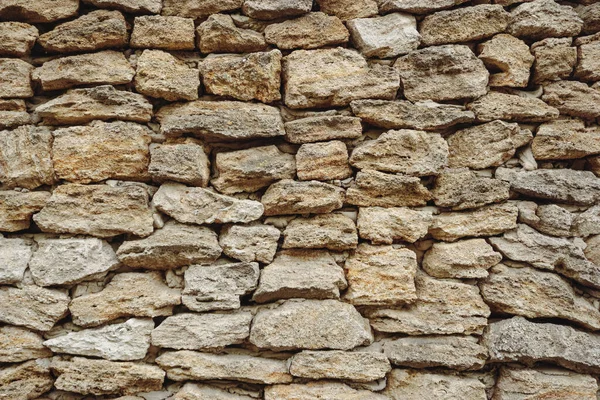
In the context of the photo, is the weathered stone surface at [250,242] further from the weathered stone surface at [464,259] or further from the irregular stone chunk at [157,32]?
the irregular stone chunk at [157,32]

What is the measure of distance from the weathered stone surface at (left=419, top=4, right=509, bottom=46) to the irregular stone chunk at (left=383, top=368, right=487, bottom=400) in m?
1.33

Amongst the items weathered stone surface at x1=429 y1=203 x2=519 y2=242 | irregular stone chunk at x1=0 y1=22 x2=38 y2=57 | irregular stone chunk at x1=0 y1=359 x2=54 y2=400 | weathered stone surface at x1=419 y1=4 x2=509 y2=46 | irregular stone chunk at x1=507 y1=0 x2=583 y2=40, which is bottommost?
irregular stone chunk at x1=0 y1=359 x2=54 y2=400

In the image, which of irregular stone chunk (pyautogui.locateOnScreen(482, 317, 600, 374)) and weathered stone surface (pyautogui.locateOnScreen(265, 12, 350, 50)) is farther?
weathered stone surface (pyautogui.locateOnScreen(265, 12, 350, 50))

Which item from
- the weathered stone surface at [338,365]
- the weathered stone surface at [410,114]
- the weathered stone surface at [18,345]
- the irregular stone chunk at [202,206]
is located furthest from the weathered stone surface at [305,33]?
the weathered stone surface at [18,345]

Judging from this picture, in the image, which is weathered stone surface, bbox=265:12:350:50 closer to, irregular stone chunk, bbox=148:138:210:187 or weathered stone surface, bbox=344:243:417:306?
irregular stone chunk, bbox=148:138:210:187

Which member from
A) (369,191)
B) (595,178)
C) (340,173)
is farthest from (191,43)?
(595,178)

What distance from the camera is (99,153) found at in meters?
1.45

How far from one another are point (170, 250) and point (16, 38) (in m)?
1.07

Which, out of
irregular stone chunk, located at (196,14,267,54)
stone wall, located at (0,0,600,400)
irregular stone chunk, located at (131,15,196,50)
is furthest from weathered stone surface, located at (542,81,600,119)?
irregular stone chunk, located at (131,15,196,50)

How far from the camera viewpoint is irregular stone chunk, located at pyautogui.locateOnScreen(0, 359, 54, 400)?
1.36 meters

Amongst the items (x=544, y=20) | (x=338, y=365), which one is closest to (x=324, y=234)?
(x=338, y=365)

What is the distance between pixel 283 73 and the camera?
154cm

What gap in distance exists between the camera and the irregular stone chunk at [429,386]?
1.39m

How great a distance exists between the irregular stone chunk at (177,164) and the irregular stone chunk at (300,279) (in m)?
0.45
